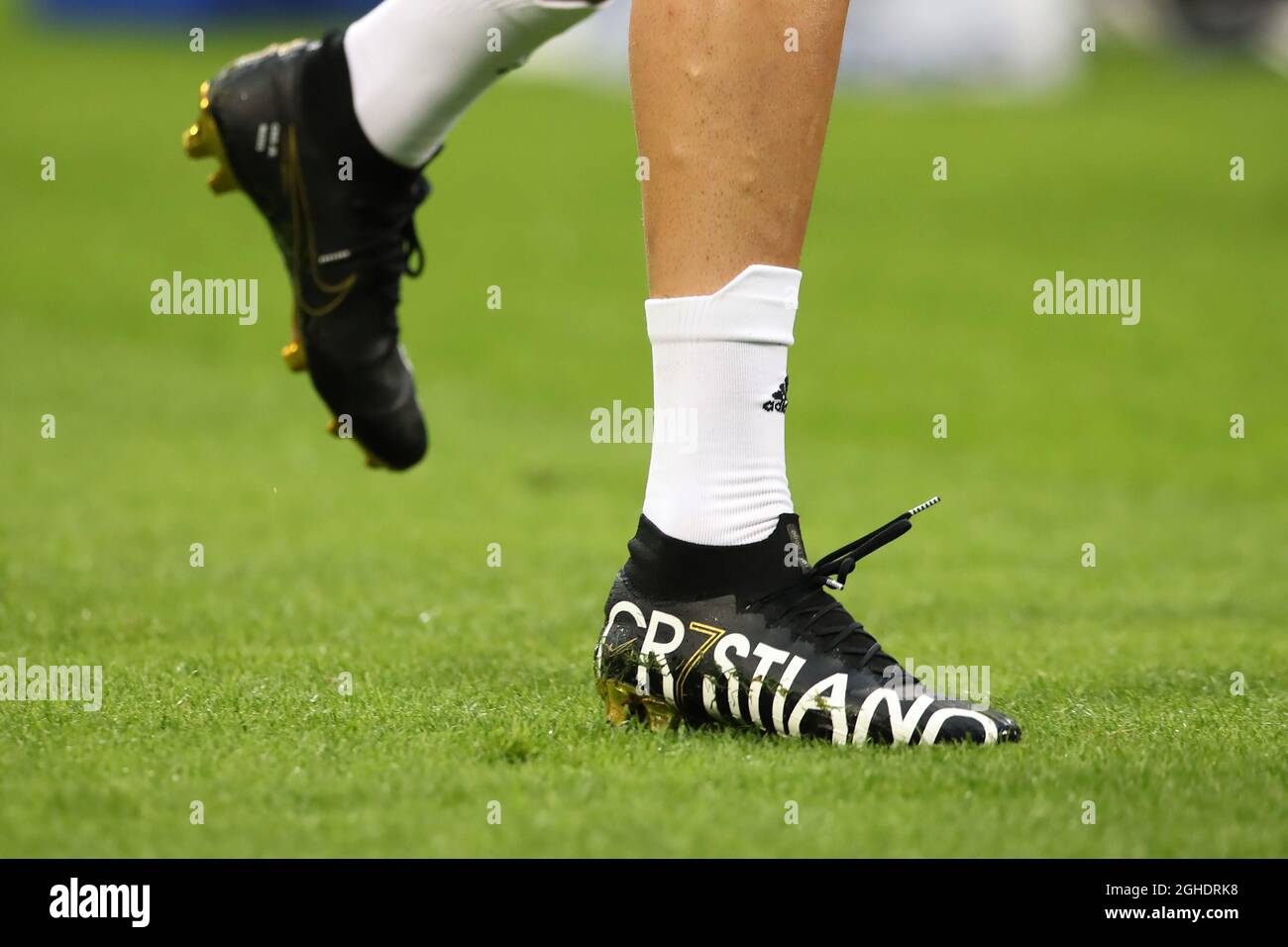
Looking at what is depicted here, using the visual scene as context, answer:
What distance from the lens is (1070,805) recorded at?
1.38m

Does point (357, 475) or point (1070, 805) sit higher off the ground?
point (357, 475)

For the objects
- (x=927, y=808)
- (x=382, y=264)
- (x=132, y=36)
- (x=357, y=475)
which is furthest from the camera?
(x=132, y=36)

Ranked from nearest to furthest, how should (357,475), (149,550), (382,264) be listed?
(382,264) < (149,550) < (357,475)

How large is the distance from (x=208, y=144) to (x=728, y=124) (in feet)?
2.82

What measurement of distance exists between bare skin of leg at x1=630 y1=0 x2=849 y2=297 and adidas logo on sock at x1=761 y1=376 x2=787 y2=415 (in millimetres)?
129

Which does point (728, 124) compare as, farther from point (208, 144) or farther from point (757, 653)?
point (208, 144)

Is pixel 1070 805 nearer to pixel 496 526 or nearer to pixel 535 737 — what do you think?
pixel 535 737

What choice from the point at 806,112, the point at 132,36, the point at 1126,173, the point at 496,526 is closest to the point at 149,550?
the point at 496,526

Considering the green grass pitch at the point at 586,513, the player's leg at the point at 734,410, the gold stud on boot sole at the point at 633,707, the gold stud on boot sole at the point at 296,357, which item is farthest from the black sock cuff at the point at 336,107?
the gold stud on boot sole at the point at 633,707

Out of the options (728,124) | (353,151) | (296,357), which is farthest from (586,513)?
(728,124)

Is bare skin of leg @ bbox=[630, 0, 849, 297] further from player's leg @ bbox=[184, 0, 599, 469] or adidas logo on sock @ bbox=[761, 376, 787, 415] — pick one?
player's leg @ bbox=[184, 0, 599, 469]

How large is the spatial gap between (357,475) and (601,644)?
2.74 m

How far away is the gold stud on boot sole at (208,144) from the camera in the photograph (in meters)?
2.16

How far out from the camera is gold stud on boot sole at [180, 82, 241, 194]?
7.09 feet
